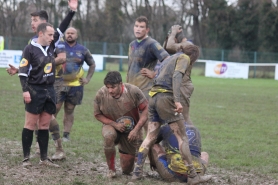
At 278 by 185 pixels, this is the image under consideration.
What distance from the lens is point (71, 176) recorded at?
20.9 feet

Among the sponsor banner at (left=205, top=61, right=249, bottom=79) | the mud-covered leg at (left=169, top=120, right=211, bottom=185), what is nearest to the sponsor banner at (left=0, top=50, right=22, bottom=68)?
the sponsor banner at (left=205, top=61, right=249, bottom=79)

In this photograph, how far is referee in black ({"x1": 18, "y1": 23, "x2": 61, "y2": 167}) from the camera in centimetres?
675

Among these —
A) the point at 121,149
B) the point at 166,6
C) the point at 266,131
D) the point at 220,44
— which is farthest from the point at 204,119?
the point at 166,6

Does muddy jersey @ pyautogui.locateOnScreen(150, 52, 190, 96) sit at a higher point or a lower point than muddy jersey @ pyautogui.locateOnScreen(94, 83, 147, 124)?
higher

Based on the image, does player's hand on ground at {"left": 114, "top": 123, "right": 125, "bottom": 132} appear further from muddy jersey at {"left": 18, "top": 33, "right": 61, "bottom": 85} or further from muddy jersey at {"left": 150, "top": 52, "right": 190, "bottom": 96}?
muddy jersey at {"left": 18, "top": 33, "right": 61, "bottom": 85}

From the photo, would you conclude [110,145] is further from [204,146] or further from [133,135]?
[204,146]

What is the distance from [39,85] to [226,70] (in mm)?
30137

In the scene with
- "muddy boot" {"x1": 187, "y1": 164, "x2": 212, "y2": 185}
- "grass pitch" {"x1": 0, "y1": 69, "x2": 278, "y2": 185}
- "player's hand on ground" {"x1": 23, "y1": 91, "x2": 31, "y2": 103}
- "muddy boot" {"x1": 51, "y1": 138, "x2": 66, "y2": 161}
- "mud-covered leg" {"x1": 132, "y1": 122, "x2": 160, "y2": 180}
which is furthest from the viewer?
"muddy boot" {"x1": 51, "y1": 138, "x2": 66, "y2": 161}

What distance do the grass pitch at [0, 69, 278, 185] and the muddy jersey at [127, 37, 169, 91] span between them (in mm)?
1259

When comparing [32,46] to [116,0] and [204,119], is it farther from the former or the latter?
[116,0]

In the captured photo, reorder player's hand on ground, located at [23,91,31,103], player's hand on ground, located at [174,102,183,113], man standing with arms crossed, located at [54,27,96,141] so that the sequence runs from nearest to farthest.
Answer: player's hand on ground, located at [174,102,183,113]
player's hand on ground, located at [23,91,31,103]
man standing with arms crossed, located at [54,27,96,141]

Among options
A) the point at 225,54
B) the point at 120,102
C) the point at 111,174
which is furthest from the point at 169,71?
the point at 225,54

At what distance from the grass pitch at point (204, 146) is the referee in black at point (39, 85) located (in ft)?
1.27

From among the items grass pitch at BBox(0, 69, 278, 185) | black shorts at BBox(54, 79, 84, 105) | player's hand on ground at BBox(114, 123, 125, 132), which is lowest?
grass pitch at BBox(0, 69, 278, 185)
